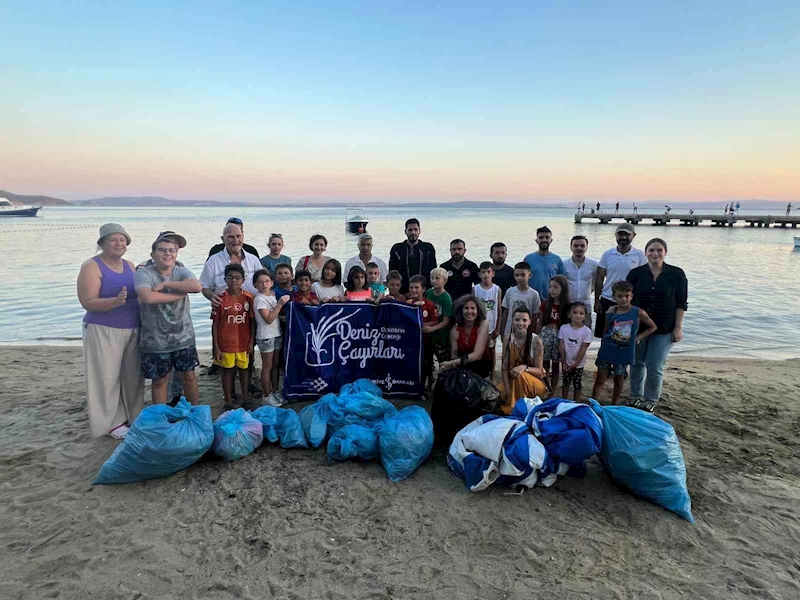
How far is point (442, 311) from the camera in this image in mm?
5473

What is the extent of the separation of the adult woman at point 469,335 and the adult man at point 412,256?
5.51 ft

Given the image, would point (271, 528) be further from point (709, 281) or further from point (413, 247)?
point (709, 281)

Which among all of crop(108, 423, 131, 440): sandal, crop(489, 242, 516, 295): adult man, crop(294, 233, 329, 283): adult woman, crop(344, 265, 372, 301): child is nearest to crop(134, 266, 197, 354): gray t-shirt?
crop(108, 423, 131, 440): sandal

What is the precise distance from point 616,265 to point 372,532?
4.44 metres

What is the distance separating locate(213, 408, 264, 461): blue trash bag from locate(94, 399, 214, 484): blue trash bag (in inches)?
6.3

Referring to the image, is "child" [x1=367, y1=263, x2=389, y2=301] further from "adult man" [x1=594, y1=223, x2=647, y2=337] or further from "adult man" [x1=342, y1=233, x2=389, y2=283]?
"adult man" [x1=594, y1=223, x2=647, y2=337]

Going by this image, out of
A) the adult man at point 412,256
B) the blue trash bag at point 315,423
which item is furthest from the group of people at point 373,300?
the blue trash bag at point 315,423

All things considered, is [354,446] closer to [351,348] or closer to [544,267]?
[351,348]

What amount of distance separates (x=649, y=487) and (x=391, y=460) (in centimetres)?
209

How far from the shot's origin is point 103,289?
13.7 ft

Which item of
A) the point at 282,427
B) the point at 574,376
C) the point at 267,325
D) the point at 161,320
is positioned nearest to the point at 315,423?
the point at 282,427

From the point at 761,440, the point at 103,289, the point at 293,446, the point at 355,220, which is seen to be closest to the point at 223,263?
the point at 103,289

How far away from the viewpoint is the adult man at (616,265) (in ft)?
18.3

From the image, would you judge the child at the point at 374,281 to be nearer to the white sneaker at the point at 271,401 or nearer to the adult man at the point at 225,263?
the adult man at the point at 225,263
